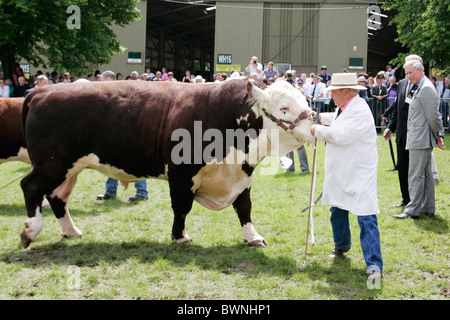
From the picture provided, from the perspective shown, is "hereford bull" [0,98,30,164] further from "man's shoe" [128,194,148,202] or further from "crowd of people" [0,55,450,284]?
"man's shoe" [128,194,148,202]

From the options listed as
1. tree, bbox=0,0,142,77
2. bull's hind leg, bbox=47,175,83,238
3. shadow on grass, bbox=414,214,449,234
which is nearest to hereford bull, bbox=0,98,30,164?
bull's hind leg, bbox=47,175,83,238

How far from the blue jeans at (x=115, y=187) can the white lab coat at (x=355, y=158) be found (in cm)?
475

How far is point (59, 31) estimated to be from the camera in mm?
23203

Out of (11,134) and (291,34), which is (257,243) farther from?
(291,34)

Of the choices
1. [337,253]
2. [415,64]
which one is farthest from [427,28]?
[337,253]

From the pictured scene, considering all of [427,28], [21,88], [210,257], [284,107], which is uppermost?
[427,28]

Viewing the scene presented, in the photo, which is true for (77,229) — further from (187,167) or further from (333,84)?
(333,84)

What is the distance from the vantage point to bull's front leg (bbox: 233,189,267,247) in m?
6.67

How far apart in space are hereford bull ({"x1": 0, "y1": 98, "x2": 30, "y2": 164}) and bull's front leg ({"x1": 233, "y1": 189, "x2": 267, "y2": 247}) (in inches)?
157

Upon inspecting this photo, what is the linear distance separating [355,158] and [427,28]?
20015mm

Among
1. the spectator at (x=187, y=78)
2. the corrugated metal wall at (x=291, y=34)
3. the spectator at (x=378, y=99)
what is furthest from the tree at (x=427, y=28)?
the spectator at (x=187, y=78)

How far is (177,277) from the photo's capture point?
5.46m
